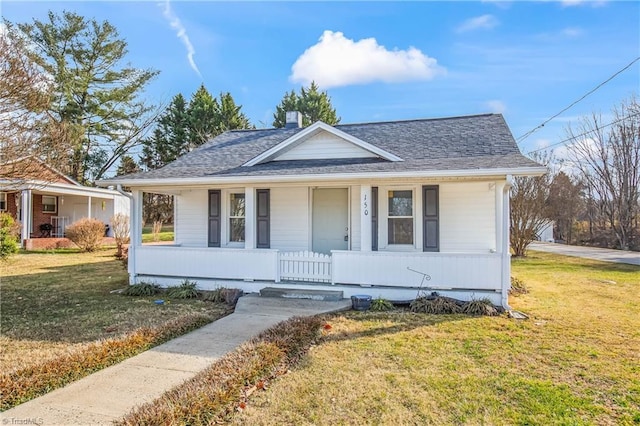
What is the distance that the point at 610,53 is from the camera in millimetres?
13430

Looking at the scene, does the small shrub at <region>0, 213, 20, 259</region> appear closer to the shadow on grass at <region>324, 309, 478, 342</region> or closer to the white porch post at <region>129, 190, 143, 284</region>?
the white porch post at <region>129, 190, 143, 284</region>

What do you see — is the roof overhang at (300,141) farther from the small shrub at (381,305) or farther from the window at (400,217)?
the small shrub at (381,305)

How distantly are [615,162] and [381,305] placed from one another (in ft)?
78.6

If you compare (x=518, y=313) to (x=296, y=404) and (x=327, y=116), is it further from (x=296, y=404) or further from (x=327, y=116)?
(x=327, y=116)

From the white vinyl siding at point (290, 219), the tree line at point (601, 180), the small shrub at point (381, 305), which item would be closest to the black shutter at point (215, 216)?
the white vinyl siding at point (290, 219)

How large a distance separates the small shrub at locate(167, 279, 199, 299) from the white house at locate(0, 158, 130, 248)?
392 inches

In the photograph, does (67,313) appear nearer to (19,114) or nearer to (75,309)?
(75,309)

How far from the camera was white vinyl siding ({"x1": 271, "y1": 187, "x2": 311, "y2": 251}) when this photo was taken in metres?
9.98

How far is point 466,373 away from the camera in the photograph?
171 inches

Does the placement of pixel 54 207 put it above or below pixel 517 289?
above

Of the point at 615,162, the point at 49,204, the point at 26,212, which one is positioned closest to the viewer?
the point at 26,212

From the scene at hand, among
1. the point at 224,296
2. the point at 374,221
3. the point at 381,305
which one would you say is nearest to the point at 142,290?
the point at 224,296

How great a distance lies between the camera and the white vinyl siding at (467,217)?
9086 mm

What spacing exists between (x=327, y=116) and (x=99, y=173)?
65.3 feet
